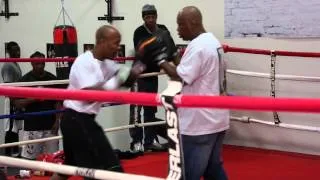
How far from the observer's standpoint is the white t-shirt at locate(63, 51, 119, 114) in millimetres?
2617

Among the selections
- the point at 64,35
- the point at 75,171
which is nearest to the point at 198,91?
the point at 75,171

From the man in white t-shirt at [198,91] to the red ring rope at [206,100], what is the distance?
744 millimetres

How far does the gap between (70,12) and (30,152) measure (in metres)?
2.47

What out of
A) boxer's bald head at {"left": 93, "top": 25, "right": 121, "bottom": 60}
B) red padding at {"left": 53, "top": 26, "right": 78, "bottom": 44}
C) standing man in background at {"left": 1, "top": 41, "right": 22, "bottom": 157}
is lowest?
standing man in background at {"left": 1, "top": 41, "right": 22, "bottom": 157}

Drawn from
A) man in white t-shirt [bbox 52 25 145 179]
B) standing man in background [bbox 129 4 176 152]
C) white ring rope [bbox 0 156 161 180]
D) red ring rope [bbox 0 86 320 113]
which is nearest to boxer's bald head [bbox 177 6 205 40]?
man in white t-shirt [bbox 52 25 145 179]

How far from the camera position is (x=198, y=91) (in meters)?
2.74

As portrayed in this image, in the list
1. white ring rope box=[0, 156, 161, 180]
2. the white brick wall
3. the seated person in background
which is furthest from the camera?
the seated person in background

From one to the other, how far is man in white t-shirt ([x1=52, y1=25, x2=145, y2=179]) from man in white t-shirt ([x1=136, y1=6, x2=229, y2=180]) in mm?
251

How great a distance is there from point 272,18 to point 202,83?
270cm

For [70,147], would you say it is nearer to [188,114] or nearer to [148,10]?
[188,114]

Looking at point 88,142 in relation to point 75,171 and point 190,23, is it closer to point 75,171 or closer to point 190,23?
point 75,171

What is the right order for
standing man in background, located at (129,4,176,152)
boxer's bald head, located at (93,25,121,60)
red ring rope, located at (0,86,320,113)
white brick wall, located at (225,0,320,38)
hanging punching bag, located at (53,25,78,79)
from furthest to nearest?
1. hanging punching bag, located at (53,25,78,79)
2. standing man in background, located at (129,4,176,152)
3. white brick wall, located at (225,0,320,38)
4. boxer's bald head, located at (93,25,121,60)
5. red ring rope, located at (0,86,320,113)

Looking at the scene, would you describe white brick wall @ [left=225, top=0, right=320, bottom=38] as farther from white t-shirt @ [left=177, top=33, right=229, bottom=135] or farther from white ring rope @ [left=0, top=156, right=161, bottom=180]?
white ring rope @ [left=0, top=156, right=161, bottom=180]

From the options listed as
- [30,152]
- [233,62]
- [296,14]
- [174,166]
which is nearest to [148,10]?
[233,62]
